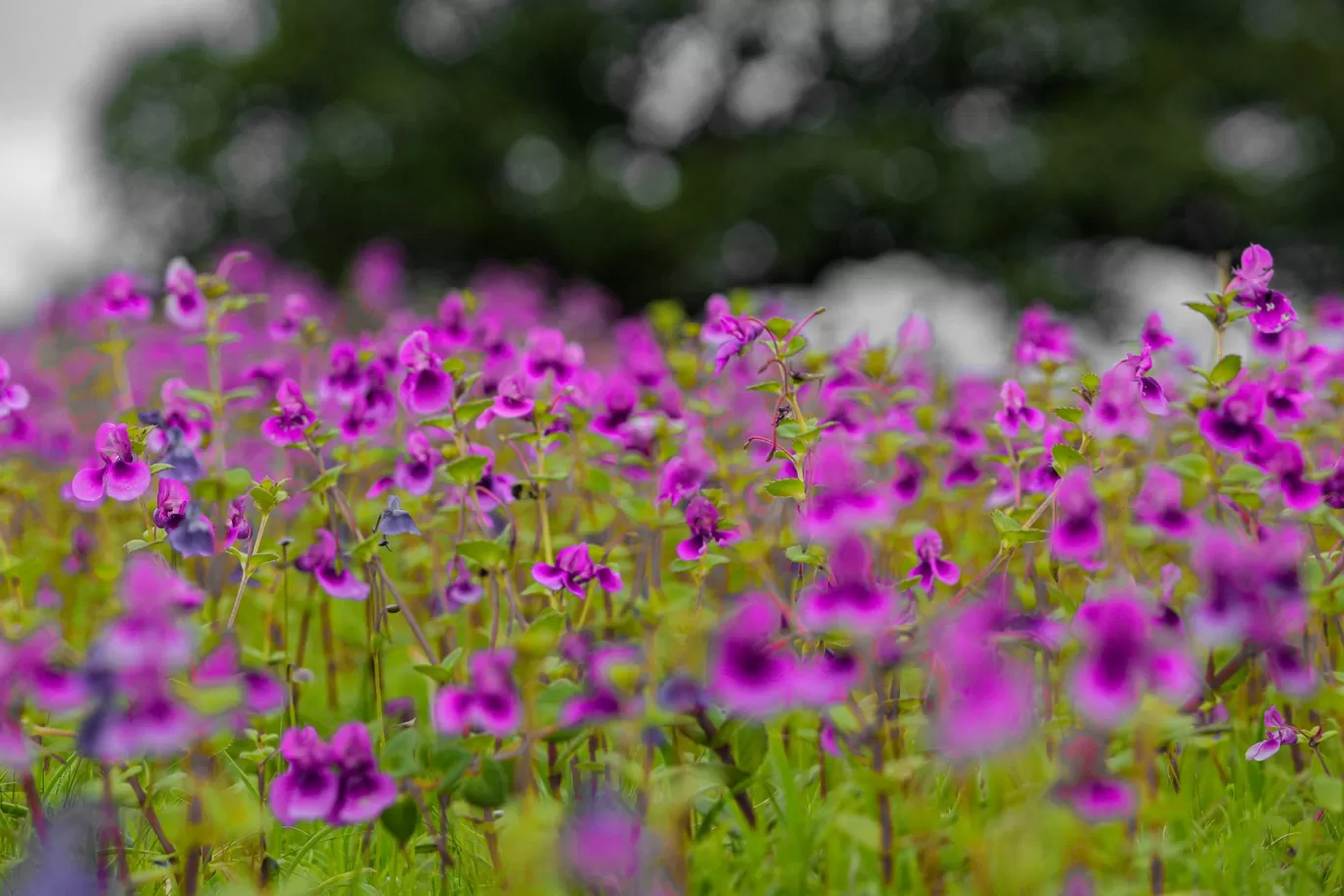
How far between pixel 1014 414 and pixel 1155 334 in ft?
1.25

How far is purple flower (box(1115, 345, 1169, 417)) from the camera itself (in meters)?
2.36

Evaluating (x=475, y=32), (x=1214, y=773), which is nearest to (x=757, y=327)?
(x=1214, y=773)

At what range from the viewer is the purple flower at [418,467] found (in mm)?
2818

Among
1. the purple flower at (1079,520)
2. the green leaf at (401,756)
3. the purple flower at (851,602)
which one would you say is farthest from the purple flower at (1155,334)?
the green leaf at (401,756)

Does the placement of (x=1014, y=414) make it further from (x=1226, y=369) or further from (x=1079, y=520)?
(x=1079, y=520)

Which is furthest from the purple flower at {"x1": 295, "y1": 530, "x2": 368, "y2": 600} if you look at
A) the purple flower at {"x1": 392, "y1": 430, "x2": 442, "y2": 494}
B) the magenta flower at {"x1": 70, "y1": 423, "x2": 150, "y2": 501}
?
the magenta flower at {"x1": 70, "y1": 423, "x2": 150, "y2": 501}

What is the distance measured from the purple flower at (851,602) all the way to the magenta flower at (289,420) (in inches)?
59.7

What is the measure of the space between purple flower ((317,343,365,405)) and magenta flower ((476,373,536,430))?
2.05 ft

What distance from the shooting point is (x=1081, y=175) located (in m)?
17.5

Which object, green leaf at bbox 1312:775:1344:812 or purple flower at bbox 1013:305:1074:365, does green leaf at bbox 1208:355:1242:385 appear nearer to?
green leaf at bbox 1312:775:1344:812

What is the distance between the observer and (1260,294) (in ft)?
8.73

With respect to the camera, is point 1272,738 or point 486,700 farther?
point 1272,738

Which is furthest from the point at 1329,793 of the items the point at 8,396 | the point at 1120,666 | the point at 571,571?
the point at 8,396

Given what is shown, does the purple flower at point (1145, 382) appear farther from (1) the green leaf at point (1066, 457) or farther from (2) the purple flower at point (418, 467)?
(2) the purple flower at point (418, 467)
